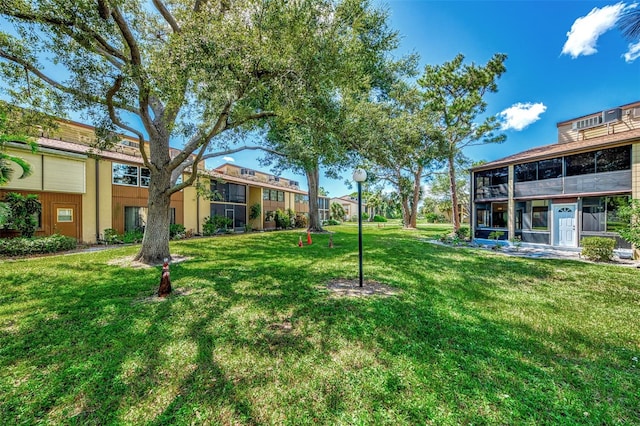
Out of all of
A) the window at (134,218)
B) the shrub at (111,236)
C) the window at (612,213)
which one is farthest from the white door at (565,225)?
the shrub at (111,236)

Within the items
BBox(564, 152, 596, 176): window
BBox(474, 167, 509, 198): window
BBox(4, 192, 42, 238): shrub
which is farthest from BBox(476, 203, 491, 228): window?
BBox(4, 192, 42, 238): shrub

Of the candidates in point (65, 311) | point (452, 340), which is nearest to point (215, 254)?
point (65, 311)

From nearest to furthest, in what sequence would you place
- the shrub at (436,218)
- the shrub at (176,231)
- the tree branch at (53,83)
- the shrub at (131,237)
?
the tree branch at (53,83) < the shrub at (131,237) < the shrub at (176,231) < the shrub at (436,218)

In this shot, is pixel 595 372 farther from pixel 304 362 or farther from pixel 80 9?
pixel 80 9

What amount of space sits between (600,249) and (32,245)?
22487mm

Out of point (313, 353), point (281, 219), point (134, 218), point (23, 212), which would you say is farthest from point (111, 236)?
point (313, 353)

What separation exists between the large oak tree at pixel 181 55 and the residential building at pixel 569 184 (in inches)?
512

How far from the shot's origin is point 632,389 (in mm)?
2719

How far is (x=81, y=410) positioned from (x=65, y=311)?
3251 millimetres

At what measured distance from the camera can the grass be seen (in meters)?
2.37

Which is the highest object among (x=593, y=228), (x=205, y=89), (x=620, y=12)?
(x=620, y=12)

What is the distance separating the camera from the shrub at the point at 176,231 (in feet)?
53.0

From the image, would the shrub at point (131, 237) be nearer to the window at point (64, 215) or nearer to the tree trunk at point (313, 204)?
the window at point (64, 215)

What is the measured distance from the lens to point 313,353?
3.26m
